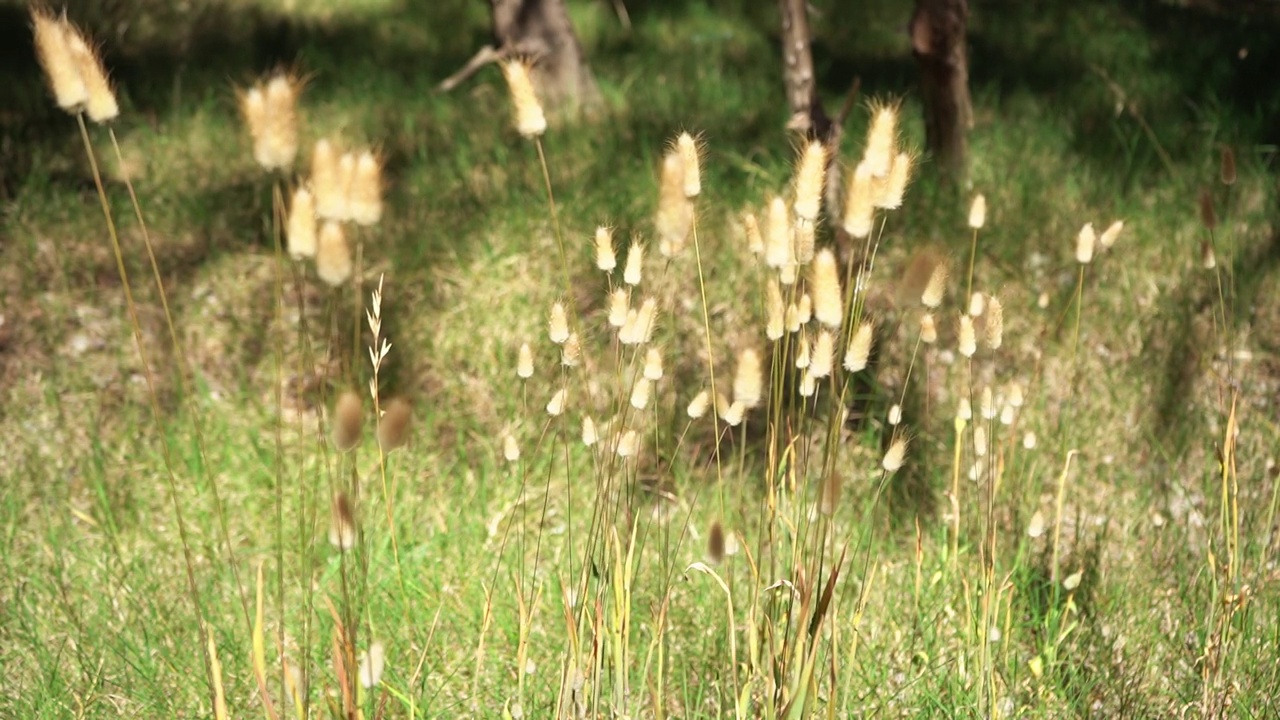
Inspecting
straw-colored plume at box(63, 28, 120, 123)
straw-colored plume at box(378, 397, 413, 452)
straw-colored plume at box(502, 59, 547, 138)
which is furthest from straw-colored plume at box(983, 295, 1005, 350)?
straw-colored plume at box(63, 28, 120, 123)

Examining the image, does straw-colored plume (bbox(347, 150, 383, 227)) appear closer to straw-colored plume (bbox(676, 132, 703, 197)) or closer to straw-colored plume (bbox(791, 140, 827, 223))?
straw-colored plume (bbox(676, 132, 703, 197))

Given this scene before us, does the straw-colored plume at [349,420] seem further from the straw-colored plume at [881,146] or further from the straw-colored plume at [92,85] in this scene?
the straw-colored plume at [881,146]

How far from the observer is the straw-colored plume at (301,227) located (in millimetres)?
1347

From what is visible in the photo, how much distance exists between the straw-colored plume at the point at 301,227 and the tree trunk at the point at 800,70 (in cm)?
231

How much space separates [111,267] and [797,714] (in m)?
3.30

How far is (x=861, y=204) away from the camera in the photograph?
1581 millimetres

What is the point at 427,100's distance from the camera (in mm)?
5148

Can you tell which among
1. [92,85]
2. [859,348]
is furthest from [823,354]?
[92,85]

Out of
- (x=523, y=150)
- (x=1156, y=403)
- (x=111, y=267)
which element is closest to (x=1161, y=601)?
(x=1156, y=403)

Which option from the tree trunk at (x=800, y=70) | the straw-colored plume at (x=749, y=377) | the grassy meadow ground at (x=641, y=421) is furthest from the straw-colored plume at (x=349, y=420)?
the tree trunk at (x=800, y=70)

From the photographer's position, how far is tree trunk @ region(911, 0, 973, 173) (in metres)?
4.03

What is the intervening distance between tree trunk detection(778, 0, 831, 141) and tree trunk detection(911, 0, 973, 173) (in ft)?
2.17

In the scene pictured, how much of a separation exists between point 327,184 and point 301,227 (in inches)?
2.3

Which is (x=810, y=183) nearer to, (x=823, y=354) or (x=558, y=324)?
(x=823, y=354)
